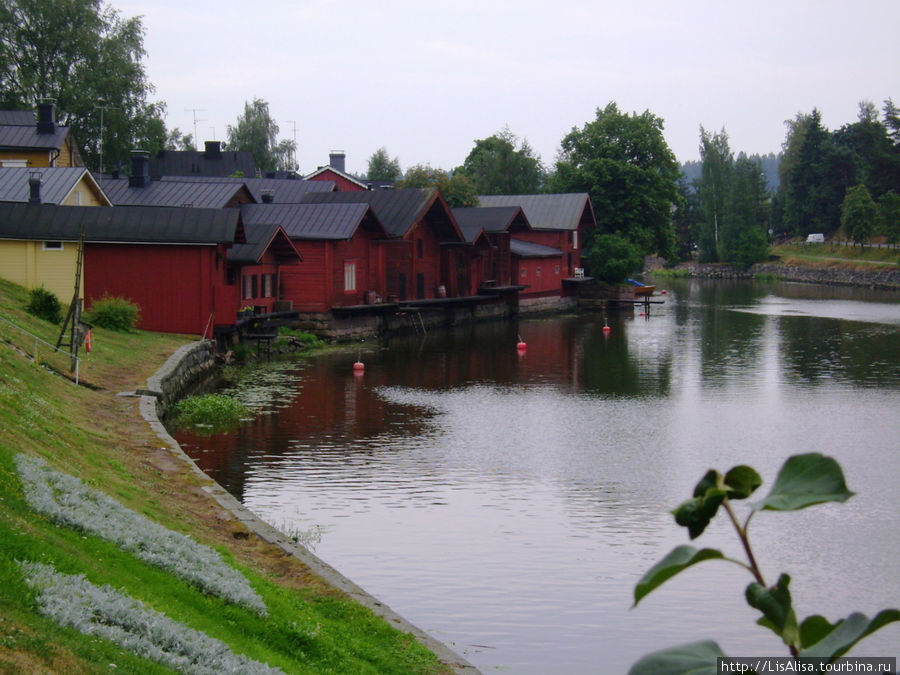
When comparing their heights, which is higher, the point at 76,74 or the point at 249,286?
the point at 76,74

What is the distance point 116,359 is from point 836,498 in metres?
28.7

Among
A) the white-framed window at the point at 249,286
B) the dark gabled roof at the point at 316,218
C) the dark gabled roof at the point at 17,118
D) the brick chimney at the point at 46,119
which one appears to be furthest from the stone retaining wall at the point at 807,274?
the dark gabled roof at the point at 17,118

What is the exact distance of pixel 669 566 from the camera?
2137 mm

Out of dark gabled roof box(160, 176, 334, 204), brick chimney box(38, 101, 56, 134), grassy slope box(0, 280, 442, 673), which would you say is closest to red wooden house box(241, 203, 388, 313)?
dark gabled roof box(160, 176, 334, 204)

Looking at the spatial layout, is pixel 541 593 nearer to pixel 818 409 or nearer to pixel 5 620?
pixel 5 620

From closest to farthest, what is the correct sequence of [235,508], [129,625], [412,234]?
[129,625] → [235,508] → [412,234]

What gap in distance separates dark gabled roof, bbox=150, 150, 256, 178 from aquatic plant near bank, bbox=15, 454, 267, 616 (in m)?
69.4

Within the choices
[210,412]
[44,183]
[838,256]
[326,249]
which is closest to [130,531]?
[210,412]

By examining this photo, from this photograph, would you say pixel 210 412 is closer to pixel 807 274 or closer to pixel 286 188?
pixel 286 188

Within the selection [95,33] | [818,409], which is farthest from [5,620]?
[95,33]

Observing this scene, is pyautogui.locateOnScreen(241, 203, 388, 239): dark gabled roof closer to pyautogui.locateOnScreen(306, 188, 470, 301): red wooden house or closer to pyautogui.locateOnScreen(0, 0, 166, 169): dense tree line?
pyautogui.locateOnScreen(306, 188, 470, 301): red wooden house

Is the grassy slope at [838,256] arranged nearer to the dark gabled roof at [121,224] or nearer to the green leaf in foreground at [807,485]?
the dark gabled roof at [121,224]

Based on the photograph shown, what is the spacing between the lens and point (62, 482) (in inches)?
482

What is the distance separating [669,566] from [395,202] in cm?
5293
